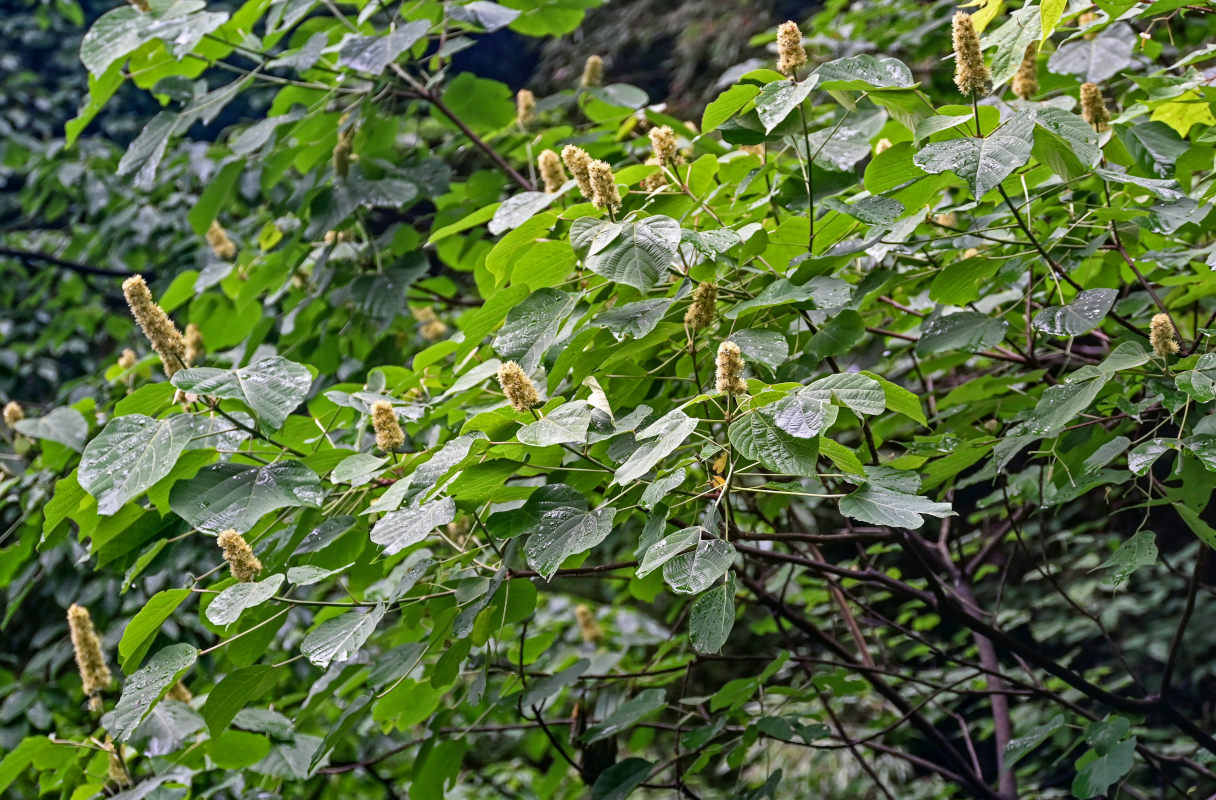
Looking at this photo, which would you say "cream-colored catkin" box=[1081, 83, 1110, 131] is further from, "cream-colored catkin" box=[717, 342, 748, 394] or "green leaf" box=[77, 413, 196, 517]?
"green leaf" box=[77, 413, 196, 517]

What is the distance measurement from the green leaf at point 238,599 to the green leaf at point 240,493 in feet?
0.25

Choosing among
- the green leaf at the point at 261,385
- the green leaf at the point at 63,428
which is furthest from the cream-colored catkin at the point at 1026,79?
the green leaf at the point at 63,428

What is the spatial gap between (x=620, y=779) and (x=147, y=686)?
67 centimetres

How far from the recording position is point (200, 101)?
5.80ft

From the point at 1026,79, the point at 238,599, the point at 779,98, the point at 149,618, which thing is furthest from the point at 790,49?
the point at 149,618

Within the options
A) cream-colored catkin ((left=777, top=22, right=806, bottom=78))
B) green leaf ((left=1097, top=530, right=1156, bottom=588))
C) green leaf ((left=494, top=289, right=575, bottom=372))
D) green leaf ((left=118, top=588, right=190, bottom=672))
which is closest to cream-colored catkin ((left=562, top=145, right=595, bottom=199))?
green leaf ((left=494, top=289, right=575, bottom=372))

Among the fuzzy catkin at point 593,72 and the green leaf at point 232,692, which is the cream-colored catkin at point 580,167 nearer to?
the green leaf at point 232,692

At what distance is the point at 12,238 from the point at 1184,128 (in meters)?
4.27

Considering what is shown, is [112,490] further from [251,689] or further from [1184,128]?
[1184,128]

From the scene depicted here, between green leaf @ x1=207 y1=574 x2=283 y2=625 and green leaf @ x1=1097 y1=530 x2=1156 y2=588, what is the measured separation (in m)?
0.84

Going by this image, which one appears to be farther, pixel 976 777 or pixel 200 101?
pixel 200 101

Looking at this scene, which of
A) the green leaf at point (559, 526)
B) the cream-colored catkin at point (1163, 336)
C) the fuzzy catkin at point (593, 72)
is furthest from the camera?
the fuzzy catkin at point (593, 72)

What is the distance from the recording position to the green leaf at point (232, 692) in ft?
3.38

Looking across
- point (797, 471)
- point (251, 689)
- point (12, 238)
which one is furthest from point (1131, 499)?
point (12, 238)
